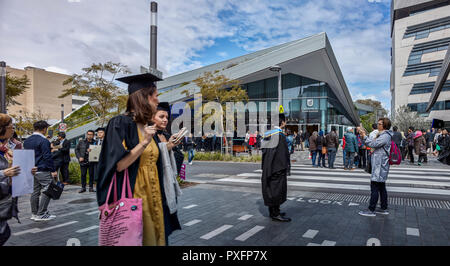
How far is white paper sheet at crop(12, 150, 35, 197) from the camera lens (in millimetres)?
2525

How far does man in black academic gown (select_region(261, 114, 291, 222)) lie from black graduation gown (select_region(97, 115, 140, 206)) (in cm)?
321

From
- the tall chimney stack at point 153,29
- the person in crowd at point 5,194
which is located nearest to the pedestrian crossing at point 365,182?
the tall chimney stack at point 153,29

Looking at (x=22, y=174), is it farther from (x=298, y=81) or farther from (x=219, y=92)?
(x=298, y=81)

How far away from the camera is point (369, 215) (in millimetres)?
5207

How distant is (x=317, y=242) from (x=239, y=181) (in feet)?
17.7

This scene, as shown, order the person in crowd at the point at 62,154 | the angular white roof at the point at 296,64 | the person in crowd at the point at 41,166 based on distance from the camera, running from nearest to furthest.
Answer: the person in crowd at the point at 41,166 → the person in crowd at the point at 62,154 → the angular white roof at the point at 296,64

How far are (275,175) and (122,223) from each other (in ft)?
11.3

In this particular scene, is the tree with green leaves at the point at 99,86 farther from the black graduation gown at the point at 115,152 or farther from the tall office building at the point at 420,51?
the tall office building at the point at 420,51

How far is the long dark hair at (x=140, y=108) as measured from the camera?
7.22ft

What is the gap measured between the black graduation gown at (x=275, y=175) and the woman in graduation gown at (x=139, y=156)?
2.97 m

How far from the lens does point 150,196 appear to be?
217 centimetres

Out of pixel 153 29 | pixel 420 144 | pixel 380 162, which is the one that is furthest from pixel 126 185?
pixel 420 144

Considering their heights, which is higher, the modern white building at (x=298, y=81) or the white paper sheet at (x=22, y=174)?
the modern white building at (x=298, y=81)
